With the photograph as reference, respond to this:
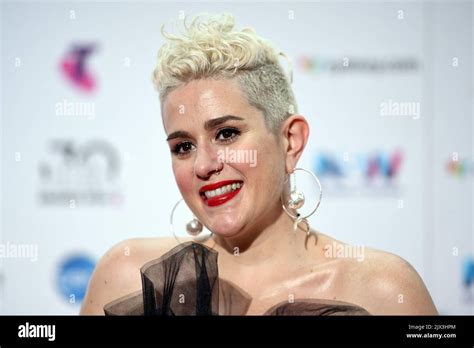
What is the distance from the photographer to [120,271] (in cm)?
225

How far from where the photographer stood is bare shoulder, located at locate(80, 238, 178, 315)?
2.23 m

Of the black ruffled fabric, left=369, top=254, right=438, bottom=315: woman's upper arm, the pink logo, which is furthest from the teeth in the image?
the pink logo

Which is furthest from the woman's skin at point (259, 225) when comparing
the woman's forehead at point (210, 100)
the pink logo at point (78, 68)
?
the pink logo at point (78, 68)

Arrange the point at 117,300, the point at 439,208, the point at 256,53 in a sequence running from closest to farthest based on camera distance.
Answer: the point at 256,53
the point at 117,300
the point at 439,208

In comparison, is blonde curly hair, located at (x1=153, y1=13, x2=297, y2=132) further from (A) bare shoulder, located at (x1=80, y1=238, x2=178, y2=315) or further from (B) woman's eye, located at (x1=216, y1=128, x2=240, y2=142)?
(A) bare shoulder, located at (x1=80, y1=238, x2=178, y2=315)

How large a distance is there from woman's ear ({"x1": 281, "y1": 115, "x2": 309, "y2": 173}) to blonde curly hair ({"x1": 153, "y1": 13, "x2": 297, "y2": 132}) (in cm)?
3

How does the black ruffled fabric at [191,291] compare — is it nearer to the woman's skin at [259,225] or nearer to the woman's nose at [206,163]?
the woman's skin at [259,225]

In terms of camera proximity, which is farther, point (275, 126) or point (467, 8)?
point (467, 8)

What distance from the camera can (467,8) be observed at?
256 cm

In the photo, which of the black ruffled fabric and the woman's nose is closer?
the woman's nose

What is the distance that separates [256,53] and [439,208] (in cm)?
119

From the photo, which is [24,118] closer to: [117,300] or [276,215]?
[117,300]

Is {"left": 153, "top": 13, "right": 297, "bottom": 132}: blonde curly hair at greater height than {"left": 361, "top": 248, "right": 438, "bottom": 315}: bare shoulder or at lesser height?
greater
